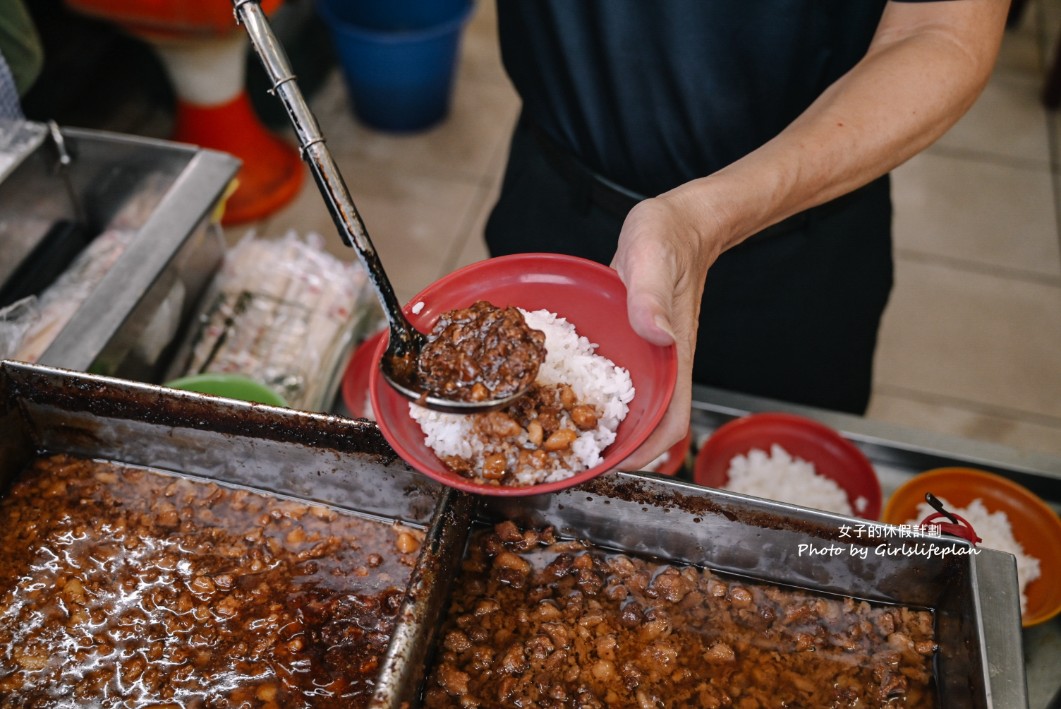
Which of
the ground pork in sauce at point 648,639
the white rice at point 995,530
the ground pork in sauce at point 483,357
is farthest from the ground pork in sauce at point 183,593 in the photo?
the white rice at point 995,530

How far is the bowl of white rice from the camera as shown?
1.70m

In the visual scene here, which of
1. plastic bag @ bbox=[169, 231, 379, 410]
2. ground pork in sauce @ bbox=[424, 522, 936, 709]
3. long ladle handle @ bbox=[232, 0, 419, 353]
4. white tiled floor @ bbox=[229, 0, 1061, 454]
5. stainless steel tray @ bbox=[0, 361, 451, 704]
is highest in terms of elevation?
long ladle handle @ bbox=[232, 0, 419, 353]

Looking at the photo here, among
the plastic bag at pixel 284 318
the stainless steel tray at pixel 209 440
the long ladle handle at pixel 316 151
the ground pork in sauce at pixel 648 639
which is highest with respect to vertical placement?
the long ladle handle at pixel 316 151

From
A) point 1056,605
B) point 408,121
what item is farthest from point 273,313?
point 408,121

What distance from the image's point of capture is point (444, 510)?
153 cm

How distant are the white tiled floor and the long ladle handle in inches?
99.7

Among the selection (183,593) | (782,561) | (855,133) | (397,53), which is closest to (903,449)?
(782,561)

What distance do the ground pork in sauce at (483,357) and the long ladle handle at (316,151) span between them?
3.4 inches

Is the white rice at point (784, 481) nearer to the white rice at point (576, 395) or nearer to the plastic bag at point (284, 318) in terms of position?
the white rice at point (576, 395)

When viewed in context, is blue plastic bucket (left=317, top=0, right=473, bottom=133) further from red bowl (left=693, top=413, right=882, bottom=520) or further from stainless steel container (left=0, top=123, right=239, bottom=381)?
red bowl (left=693, top=413, right=882, bottom=520)

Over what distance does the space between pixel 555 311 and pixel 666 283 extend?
0.30 meters

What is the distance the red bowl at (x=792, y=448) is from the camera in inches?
74.4

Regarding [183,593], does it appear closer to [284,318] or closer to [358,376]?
[358,376]

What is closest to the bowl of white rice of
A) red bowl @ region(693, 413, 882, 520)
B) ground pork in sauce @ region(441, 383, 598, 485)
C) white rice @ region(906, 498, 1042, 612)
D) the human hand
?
white rice @ region(906, 498, 1042, 612)
